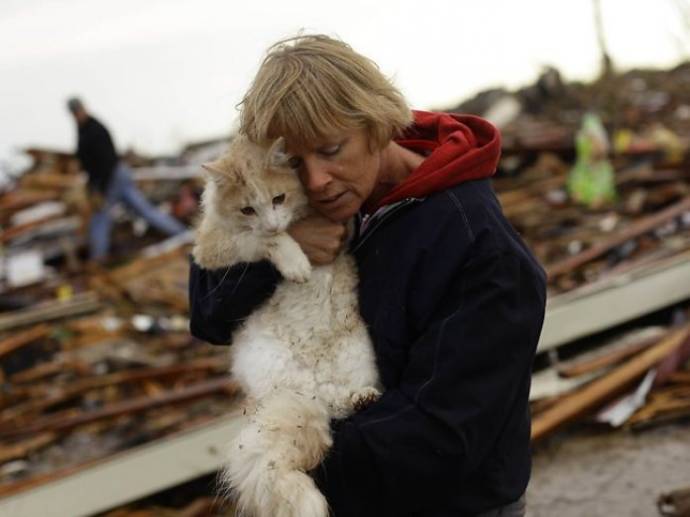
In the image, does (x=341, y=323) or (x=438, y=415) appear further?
(x=341, y=323)

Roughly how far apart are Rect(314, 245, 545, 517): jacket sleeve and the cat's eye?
54 cm

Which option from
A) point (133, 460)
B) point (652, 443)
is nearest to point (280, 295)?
point (133, 460)

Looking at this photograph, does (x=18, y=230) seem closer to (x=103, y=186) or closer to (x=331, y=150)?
(x=103, y=186)

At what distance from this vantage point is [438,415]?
7.04 ft

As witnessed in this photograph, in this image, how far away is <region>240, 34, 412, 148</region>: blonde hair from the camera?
7.27 ft

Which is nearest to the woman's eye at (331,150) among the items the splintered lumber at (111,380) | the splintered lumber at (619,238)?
the splintered lumber at (111,380)

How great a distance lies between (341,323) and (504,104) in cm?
1331

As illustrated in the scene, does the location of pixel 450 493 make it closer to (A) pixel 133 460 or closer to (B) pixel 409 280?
(B) pixel 409 280

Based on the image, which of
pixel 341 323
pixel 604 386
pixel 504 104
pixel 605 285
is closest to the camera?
pixel 341 323

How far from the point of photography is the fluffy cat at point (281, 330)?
227cm

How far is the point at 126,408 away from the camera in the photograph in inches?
283

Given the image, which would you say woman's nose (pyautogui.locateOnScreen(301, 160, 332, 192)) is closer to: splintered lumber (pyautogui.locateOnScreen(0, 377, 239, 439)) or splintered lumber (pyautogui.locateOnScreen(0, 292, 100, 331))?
splintered lumber (pyautogui.locateOnScreen(0, 377, 239, 439))

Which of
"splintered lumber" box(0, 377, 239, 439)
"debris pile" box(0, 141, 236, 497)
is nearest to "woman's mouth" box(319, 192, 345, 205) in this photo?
"debris pile" box(0, 141, 236, 497)

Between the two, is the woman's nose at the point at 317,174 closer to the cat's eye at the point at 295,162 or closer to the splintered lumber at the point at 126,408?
the cat's eye at the point at 295,162
